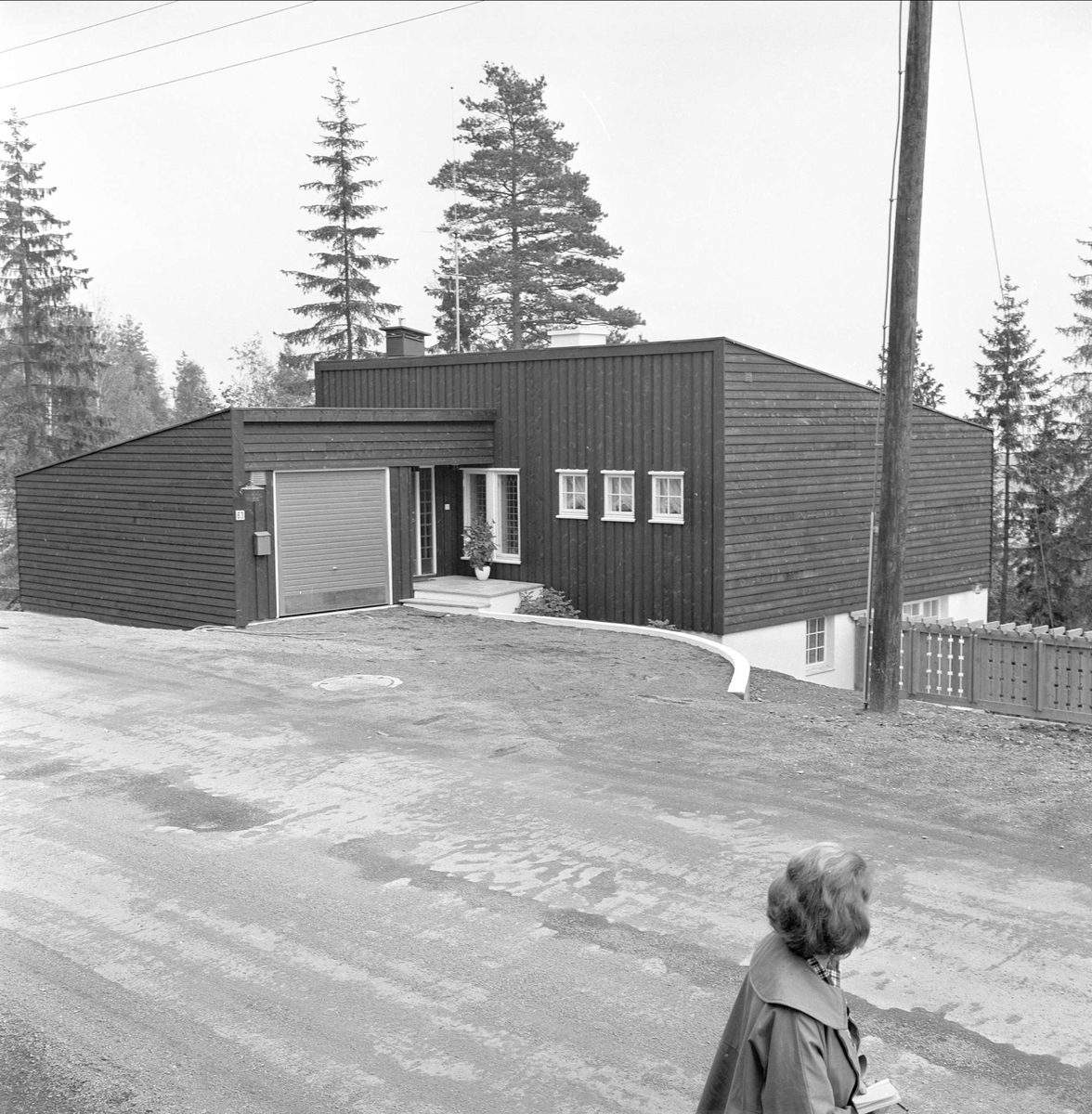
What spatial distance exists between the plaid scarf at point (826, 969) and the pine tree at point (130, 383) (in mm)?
55441

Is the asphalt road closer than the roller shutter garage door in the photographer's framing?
Yes

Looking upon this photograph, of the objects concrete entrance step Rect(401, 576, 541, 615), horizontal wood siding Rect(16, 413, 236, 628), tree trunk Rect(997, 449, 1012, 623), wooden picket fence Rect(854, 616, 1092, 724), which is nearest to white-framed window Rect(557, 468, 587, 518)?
concrete entrance step Rect(401, 576, 541, 615)

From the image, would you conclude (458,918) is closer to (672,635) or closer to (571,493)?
(672,635)

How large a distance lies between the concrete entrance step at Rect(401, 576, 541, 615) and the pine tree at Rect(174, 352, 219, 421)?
5689 centimetres

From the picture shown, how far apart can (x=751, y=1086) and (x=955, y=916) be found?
155 inches

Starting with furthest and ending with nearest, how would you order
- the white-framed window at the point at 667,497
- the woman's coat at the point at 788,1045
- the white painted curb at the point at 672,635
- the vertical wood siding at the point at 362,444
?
the white-framed window at the point at 667,497, the vertical wood siding at the point at 362,444, the white painted curb at the point at 672,635, the woman's coat at the point at 788,1045

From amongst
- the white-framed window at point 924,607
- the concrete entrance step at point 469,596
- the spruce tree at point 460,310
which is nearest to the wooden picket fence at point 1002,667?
the white-framed window at point 924,607

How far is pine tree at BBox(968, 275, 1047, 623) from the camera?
139 feet

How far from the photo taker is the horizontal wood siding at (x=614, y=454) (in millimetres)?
19766

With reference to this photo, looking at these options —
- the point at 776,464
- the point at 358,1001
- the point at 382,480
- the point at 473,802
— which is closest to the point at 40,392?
the point at 382,480

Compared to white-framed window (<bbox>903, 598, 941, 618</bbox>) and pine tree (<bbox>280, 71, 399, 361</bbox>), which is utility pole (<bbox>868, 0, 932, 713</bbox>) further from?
pine tree (<bbox>280, 71, 399, 361</bbox>)

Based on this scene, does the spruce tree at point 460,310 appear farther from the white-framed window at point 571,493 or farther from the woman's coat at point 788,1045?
the woman's coat at point 788,1045

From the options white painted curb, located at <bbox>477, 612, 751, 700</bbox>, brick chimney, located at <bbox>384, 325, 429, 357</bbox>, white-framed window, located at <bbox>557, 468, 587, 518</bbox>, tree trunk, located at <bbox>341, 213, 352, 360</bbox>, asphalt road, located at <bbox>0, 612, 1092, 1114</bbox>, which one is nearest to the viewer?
asphalt road, located at <bbox>0, 612, 1092, 1114</bbox>

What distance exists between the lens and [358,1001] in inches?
222
